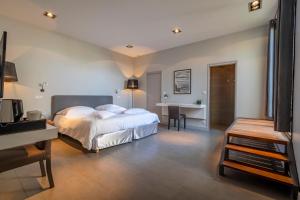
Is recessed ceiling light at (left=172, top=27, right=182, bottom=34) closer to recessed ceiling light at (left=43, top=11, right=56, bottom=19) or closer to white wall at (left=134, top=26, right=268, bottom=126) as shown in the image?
white wall at (left=134, top=26, right=268, bottom=126)

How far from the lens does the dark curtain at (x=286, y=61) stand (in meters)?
2.10

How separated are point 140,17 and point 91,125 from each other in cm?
259

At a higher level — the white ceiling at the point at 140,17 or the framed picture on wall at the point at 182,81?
the white ceiling at the point at 140,17

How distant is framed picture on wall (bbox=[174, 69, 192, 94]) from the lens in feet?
17.9

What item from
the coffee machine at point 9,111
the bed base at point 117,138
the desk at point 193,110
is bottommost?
the bed base at point 117,138

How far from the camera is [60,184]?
6.69ft

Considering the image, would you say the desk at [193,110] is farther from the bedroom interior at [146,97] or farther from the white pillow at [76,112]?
the white pillow at [76,112]

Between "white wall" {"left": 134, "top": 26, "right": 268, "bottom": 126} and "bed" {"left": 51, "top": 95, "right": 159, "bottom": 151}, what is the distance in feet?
6.40

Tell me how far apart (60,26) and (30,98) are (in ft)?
6.51

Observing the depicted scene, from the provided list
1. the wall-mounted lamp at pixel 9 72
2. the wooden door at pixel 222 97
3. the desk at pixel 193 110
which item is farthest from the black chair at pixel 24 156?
the wooden door at pixel 222 97

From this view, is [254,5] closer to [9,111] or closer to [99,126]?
[99,126]

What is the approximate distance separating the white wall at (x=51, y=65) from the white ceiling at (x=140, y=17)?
295mm

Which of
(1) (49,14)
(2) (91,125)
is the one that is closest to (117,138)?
(2) (91,125)

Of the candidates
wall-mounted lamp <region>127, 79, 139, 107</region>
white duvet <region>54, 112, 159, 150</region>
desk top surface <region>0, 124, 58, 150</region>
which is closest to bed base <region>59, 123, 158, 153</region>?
white duvet <region>54, 112, 159, 150</region>
